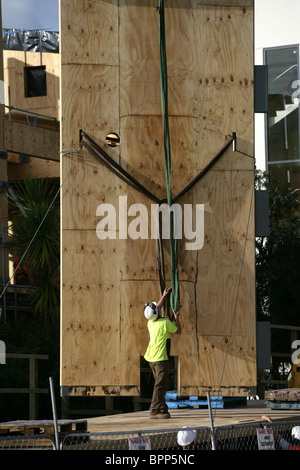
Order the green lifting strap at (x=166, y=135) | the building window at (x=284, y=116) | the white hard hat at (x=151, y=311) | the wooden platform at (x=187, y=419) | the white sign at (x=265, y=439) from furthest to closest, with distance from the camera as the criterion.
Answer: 1. the building window at (x=284, y=116)
2. the green lifting strap at (x=166, y=135)
3. the white hard hat at (x=151, y=311)
4. the wooden platform at (x=187, y=419)
5. the white sign at (x=265, y=439)

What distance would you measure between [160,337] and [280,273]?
11325mm

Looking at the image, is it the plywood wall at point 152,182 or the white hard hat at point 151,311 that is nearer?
the white hard hat at point 151,311

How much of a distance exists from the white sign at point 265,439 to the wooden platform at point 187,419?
2187 millimetres

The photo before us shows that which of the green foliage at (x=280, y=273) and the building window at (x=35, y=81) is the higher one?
the building window at (x=35, y=81)

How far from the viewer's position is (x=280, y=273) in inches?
931

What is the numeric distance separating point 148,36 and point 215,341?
16.1 feet

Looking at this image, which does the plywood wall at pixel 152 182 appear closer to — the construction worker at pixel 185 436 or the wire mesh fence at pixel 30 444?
the wire mesh fence at pixel 30 444

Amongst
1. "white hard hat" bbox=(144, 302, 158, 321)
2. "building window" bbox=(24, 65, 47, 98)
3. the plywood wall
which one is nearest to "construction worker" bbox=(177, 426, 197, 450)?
"white hard hat" bbox=(144, 302, 158, 321)

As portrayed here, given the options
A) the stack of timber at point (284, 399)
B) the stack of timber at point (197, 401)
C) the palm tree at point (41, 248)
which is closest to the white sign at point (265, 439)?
the stack of timber at point (284, 399)

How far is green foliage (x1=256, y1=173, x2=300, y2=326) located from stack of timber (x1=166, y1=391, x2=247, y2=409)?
25.8 feet

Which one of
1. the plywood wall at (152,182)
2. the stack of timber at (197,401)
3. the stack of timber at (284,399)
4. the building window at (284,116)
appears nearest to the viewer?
the plywood wall at (152,182)

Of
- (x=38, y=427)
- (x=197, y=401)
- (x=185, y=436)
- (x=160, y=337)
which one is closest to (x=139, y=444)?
(x=185, y=436)

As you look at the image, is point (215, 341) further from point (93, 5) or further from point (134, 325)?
point (93, 5)

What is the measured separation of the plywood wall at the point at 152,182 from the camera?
44.2ft
